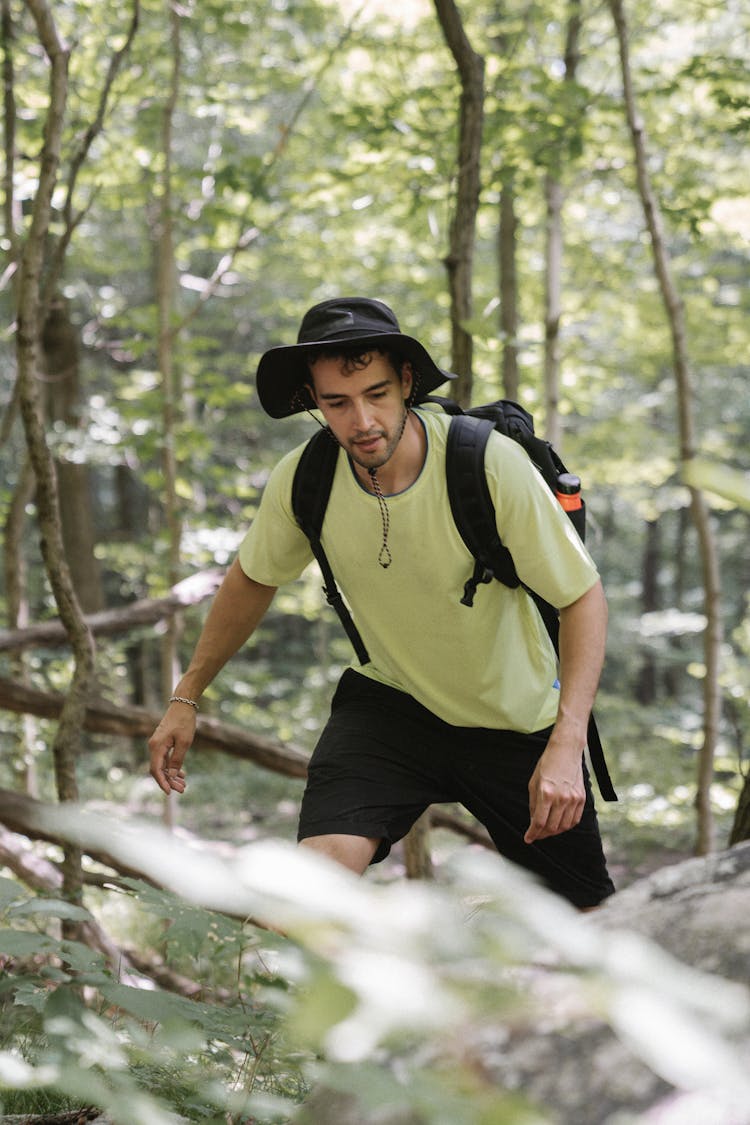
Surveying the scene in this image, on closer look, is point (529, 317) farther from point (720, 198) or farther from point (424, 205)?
point (424, 205)

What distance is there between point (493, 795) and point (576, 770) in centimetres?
59

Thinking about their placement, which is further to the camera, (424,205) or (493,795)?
(424,205)

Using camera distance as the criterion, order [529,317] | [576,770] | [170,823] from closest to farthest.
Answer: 1. [576,770]
2. [170,823]
3. [529,317]

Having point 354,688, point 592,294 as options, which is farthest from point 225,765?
point 354,688

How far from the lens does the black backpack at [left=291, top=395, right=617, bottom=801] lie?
2.94 metres

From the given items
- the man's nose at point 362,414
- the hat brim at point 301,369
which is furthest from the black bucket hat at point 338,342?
the man's nose at point 362,414

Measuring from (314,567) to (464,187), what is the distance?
8.45 metres

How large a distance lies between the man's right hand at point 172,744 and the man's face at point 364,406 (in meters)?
1.01

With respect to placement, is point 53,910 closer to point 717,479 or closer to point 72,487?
point 717,479

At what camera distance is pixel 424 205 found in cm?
628

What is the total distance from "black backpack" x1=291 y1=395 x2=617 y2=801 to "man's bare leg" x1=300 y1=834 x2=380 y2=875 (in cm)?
64

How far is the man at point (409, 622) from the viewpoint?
2875mm

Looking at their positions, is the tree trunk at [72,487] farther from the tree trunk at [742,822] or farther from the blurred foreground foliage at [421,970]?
the blurred foreground foliage at [421,970]

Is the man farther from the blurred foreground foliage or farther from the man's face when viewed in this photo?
the blurred foreground foliage
